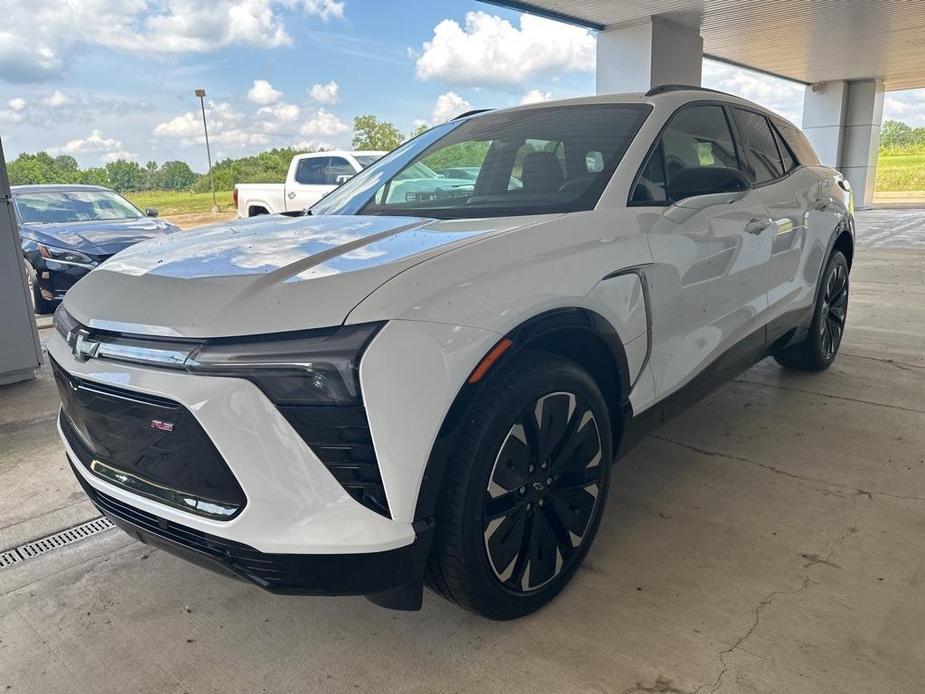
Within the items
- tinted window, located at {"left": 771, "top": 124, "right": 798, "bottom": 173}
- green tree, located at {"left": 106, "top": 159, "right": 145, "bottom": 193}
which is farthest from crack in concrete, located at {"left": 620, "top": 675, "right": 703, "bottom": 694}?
green tree, located at {"left": 106, "top": 159, "right": 145, "bottom": 193}

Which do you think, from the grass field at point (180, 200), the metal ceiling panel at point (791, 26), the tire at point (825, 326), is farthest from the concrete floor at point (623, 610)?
the grass field at point (180, 200)

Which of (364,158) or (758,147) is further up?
(364,158)

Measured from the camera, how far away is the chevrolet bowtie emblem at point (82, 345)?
6.24ft

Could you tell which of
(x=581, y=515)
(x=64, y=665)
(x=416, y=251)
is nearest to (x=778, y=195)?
(x=581, y=515)

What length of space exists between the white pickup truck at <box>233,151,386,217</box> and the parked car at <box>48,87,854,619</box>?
868cm

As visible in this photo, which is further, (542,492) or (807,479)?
(807,479)

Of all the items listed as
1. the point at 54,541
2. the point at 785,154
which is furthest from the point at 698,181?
the point at 54,541

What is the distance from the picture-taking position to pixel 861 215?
1934 centimetres

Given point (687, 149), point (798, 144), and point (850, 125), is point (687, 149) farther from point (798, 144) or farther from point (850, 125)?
point (850, 125)

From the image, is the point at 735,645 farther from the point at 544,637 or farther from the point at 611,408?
the point at 611,408

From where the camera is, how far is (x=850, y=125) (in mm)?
22766

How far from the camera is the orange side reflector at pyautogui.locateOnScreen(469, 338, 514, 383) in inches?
70.8

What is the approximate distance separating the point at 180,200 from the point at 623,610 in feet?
52.3

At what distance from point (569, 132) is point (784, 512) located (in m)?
1.76
